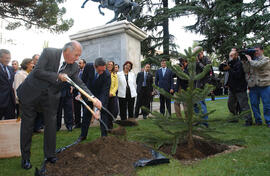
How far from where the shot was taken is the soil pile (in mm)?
2549

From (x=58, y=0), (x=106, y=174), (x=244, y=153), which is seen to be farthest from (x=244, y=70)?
(x=58, y=0)

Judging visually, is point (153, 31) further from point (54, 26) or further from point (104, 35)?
point (104, 35)

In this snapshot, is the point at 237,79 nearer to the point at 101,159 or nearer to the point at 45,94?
the point at 101,159

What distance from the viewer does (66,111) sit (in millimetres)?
5645

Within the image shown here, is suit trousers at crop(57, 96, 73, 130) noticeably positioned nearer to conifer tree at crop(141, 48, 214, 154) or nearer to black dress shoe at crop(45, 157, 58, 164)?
black dress shoe at crop(45, 157, 58, 164)

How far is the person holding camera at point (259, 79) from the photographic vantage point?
5.05 m

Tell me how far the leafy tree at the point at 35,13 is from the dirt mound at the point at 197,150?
12457 millimetres

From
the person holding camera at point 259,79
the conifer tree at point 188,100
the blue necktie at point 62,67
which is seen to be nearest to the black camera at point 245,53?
the person holding camera at point 259,79

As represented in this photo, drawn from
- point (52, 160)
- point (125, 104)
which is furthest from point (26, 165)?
point (125, 104)

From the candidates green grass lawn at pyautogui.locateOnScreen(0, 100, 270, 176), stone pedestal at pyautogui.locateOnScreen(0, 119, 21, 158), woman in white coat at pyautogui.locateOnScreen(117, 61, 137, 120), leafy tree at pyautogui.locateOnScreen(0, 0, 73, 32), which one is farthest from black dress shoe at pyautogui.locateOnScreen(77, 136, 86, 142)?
leafy tree at pyautogui.locateOnScreen(0, 0, 73, 32)

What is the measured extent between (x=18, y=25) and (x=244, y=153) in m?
14.7

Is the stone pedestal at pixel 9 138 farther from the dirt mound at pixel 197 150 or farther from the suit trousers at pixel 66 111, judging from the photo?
the dirt mound at pixel 197 150

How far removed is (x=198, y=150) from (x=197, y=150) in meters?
0.07

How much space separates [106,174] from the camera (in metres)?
2.49
